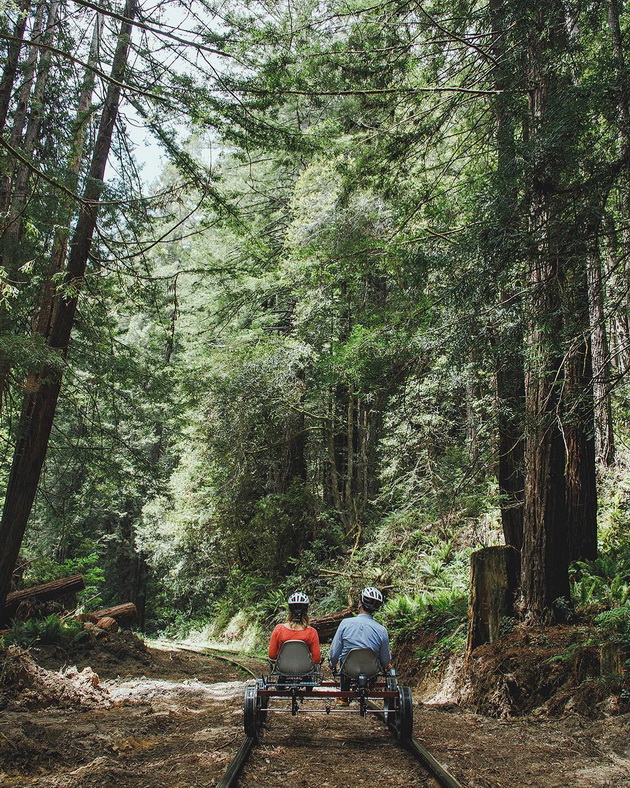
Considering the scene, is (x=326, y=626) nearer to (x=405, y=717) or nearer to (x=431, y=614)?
(x=431, y=614)

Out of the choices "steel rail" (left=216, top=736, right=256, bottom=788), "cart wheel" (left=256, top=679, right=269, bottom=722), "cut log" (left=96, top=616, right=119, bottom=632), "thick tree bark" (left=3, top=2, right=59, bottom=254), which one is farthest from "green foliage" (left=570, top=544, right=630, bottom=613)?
"thick tree bark" (left=3, top=2, right=59, bottom=254)

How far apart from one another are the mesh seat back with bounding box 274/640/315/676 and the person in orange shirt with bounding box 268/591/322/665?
0.60ft

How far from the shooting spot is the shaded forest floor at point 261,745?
13.5 ft

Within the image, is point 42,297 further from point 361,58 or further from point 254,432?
point 254,432

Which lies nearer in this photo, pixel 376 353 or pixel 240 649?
pixel 376 353

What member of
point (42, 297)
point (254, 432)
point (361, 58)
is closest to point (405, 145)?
point (361, 58)

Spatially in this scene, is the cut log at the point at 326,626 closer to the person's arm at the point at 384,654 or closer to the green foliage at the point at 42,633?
the green foliage at the point at 42,633

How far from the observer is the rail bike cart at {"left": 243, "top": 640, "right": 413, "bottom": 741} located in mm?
5070

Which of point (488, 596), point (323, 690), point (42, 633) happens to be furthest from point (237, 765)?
point (42, 633)

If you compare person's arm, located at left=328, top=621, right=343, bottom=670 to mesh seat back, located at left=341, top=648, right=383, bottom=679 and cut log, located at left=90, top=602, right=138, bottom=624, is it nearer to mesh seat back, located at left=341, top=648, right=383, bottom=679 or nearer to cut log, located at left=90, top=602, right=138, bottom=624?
mesh seat back, located at left=341, top=648, right=383, bottom=679

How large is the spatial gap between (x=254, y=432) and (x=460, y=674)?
11709mm

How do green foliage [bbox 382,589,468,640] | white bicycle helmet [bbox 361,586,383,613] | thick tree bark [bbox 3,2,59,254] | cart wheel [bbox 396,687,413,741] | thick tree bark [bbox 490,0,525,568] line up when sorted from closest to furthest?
cart wheel [bbox 396,687,413,741] → white bicycle helmet [bbox 361,586,383,613] → thick tree bark [bbox 490,0,525,568] → thick tree bark [bbox 3,2,59,254] → green foliage [bbox 382,589,468,640]

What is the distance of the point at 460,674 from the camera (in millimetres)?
7516

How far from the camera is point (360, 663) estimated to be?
5.36m
